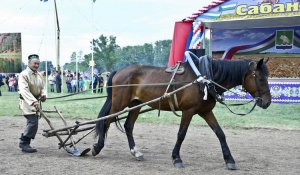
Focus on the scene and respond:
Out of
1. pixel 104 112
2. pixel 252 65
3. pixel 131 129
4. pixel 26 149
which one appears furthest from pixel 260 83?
pixel 26 149

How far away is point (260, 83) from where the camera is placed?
6.46 meters

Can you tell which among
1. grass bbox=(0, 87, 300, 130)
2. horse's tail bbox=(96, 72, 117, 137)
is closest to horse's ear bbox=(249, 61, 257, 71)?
horse's tail bbox=(96, 72, 117, 137)

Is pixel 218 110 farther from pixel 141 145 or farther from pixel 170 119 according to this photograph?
pixel 141 145

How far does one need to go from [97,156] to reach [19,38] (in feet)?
76.9

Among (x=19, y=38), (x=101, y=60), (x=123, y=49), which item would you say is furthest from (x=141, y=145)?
(x=123, y=49)

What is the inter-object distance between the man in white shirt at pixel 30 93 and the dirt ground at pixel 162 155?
356 millimetres

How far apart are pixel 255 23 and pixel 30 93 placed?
1391 cm

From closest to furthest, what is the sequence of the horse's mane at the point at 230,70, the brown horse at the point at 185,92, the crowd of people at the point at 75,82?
the brown horse at the point at 185,92 < the horse's mane at the point at 230,70 < the crowd of people at the point at 75,82

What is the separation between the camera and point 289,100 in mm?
19156

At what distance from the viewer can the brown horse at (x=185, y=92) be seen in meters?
6.52

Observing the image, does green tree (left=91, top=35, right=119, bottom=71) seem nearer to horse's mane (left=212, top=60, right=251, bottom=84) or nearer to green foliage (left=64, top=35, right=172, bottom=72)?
green foliage (left=64, top=35, right=172, bottom=72)

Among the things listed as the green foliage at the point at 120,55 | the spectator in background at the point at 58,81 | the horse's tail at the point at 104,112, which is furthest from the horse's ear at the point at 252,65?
the green foliage at the point at 120,55

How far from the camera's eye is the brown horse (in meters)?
6.52

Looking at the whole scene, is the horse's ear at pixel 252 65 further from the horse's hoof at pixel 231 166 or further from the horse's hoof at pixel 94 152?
the horse's hoof at pixel 94 152
